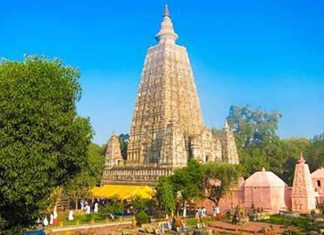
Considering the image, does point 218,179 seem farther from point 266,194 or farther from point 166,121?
point 166,121

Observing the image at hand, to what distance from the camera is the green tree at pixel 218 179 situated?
37906mm

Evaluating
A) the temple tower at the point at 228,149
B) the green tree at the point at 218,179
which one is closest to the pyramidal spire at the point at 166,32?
the temple tower at the point at 228,149

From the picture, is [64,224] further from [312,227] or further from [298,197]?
[298,197]

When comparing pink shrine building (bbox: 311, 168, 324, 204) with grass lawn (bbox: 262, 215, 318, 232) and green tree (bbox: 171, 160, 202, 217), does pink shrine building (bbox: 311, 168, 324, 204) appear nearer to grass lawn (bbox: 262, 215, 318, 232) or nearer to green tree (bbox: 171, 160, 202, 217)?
grass lawn (bbox: 262, 215, 318, 232)

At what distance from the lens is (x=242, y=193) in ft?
146

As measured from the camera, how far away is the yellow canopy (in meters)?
43.1

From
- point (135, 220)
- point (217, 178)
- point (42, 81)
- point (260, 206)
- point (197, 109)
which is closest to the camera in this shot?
point (42, 81)

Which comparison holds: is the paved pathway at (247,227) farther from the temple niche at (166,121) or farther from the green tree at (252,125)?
the green tree at (252,125)

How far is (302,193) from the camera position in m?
39.4

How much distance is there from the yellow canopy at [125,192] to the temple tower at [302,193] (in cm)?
1448

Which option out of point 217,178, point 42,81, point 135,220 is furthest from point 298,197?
point 42,81

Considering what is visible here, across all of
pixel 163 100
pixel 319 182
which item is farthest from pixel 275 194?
pixel 163 100

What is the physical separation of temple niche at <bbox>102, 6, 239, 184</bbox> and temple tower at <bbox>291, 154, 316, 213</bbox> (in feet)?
50.0

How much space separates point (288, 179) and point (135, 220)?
39.4 meters
